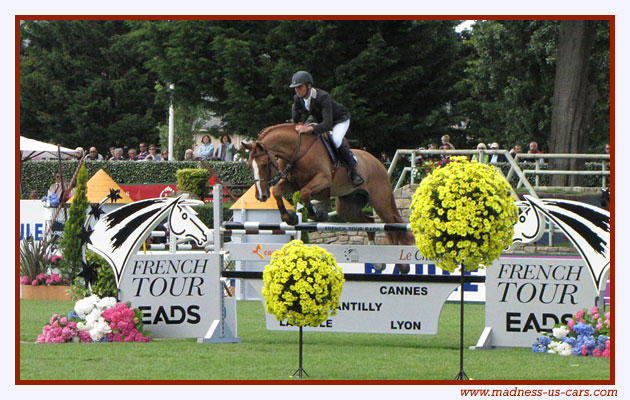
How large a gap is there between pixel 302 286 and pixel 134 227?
339 cm

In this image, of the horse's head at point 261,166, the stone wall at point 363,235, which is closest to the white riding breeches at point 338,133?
the horse's head at point 261,166

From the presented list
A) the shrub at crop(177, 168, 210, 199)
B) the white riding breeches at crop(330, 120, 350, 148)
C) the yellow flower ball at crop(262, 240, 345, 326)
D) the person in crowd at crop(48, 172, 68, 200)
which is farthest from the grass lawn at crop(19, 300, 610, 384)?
the shrub at crop(177, 168, 210, 199)

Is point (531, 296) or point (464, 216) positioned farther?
point (531, 296)

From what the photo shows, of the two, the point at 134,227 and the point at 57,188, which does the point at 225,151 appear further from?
the point at 134,227

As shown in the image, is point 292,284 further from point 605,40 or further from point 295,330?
point 605,40

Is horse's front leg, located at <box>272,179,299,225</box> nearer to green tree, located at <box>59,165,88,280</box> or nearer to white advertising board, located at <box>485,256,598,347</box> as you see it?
white advertising board, located at <box>485,256,598,347</box>

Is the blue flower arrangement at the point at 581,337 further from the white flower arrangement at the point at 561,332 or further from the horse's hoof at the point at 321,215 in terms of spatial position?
the horse's hoof at the point at 321,215

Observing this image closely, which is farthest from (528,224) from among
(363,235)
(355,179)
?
(363,235)

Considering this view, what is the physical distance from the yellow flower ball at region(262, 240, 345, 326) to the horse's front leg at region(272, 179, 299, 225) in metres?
2.94

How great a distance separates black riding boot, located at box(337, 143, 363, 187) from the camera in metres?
11.3

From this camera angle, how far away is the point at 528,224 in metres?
9.67

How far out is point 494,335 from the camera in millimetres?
9555

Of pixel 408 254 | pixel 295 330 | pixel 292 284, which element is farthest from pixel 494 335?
pixel 292 284

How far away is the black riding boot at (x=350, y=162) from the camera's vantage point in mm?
Result: 11344
